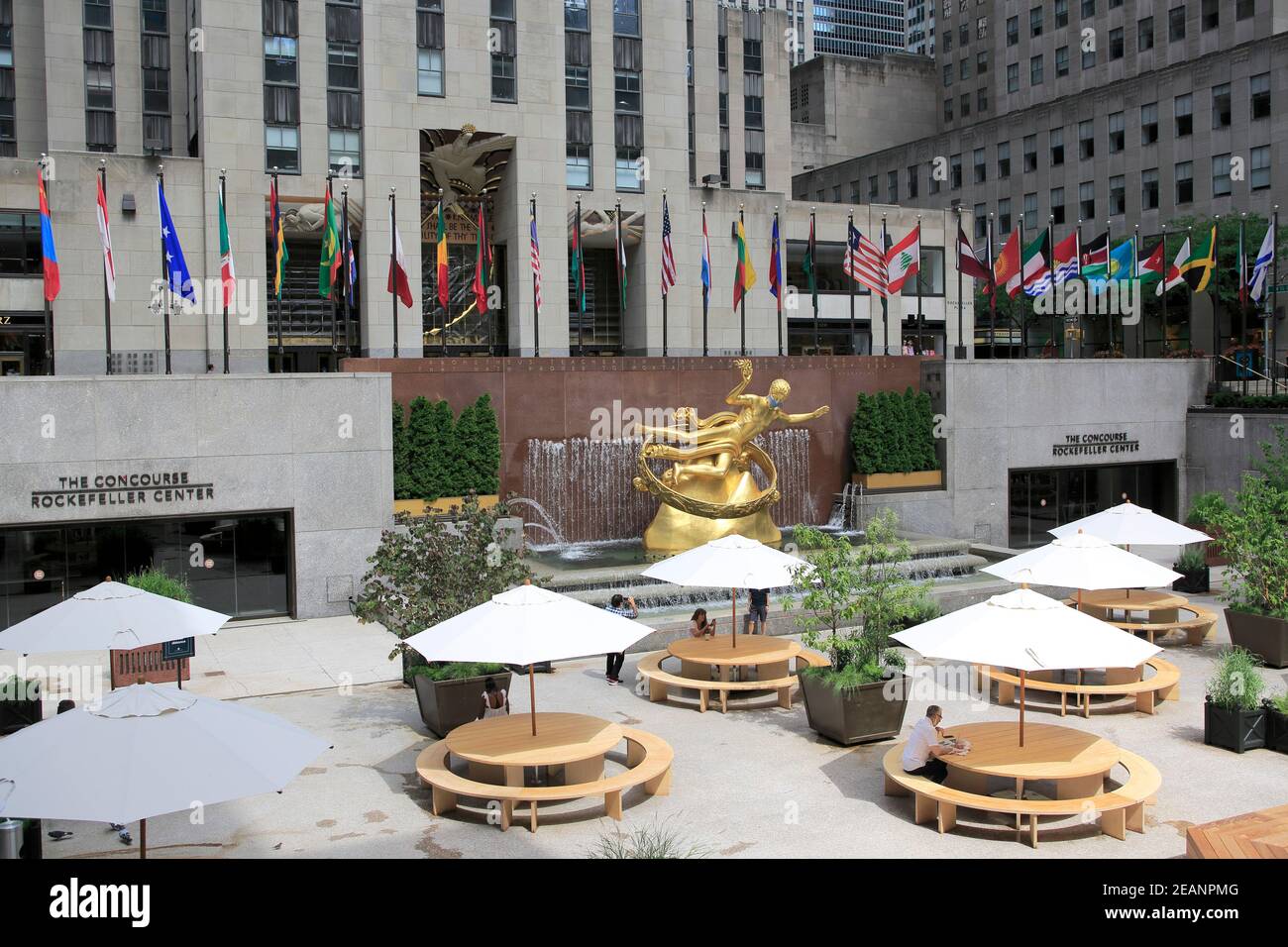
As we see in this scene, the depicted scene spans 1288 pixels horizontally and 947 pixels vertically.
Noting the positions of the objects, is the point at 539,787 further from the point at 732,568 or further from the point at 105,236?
the point at 105,236

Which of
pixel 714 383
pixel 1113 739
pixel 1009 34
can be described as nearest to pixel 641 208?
pixel 714 383

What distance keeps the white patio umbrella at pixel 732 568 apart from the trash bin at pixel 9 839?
10.1 meters

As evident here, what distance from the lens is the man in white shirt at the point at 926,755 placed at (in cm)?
1316

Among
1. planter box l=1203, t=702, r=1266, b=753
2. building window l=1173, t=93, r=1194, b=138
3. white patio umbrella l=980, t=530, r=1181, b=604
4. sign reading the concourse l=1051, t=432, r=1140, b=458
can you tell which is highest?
building window l=1173, t=93, r=1194, b=138

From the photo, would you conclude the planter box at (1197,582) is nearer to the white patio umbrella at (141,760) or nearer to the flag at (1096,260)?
the flag at (1096,260)

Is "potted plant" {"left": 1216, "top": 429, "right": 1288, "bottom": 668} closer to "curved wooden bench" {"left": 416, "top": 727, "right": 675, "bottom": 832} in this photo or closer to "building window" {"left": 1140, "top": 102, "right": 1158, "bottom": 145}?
"curved wooden bench" {"left": 416, "top": 727, "right": 675, "bottom": 832}

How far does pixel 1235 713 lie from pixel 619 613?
1016cm

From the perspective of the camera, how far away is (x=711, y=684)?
17.7 m

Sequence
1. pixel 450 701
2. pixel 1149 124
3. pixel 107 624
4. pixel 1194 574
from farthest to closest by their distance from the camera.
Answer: pixel 1149 124 → pixel 1194 574 → pixel 450 701 → pixel 107 624

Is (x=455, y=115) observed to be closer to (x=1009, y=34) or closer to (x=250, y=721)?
(x=250, y=721)

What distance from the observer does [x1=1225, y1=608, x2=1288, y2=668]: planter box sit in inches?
786

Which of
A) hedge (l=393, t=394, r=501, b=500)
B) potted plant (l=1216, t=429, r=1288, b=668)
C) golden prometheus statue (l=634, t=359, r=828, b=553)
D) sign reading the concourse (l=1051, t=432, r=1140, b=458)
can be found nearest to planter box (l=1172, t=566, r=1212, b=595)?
potted plant (l=1216, t=429, r=1288, b=668)

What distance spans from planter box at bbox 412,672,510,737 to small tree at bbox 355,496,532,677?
3.73 ft

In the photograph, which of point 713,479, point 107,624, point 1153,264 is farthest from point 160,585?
point 1153,264
